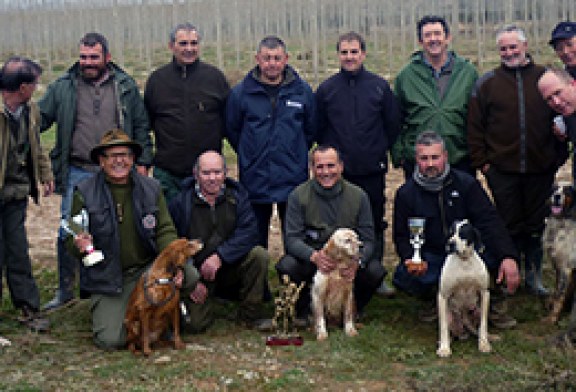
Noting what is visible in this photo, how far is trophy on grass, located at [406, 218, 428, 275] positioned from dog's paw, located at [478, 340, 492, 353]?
0.63 metres

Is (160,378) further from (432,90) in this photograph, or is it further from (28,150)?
(432,90)

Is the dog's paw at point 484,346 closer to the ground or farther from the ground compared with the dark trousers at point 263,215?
closer to the ground

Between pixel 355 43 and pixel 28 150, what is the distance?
2651 millimetres

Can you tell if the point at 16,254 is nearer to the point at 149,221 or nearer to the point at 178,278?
the point at 149,221

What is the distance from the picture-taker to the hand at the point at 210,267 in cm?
571

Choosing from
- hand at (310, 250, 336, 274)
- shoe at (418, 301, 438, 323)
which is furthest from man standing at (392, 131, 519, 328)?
hand at (310, 250, 336, 274)

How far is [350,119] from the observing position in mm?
6227

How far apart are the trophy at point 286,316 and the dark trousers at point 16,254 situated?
1.88 meters

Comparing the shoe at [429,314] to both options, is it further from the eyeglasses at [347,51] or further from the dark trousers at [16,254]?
the dark trousers at [16,254]

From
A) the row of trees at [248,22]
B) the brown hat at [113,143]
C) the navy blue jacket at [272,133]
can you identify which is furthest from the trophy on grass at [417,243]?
the row of trees at [248,22]

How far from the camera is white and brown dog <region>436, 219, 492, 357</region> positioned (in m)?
5.11

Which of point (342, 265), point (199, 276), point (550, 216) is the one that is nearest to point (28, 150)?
point (199, 276)

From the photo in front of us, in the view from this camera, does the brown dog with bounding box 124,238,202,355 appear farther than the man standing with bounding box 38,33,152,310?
No

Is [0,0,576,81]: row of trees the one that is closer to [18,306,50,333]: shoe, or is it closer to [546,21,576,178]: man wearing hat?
[546,21,576,178]: man wearing hat
